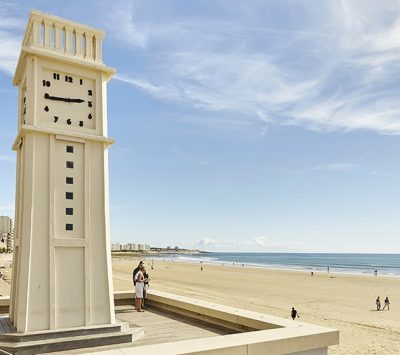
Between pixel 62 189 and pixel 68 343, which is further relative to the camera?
pixel 62 189

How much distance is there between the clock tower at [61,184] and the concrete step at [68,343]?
418 mm

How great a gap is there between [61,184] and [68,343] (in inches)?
140

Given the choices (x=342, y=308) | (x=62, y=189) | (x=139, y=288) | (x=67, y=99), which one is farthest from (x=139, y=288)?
(x=342, y=308)

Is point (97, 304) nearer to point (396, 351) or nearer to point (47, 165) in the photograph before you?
point (47, 165)

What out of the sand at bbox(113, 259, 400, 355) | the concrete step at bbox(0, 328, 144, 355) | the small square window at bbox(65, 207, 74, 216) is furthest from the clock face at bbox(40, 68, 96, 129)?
the sand at bbox(113, 259, 400, 355)

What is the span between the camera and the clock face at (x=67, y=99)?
1017 cm

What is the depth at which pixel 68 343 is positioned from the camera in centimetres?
886

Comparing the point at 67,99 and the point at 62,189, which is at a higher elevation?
the point at 67,99

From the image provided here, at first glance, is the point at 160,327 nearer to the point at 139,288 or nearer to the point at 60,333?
the point at 139,288

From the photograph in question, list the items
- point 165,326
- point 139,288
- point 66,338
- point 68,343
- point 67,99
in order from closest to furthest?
point 68,343 → point 66,338 → point 67,99 → point 165,326 → point 139,288

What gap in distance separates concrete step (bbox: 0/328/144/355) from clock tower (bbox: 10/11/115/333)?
418 millimetres

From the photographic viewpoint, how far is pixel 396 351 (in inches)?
635

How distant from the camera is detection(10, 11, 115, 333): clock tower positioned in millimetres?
9305

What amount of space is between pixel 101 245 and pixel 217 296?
25.8m
